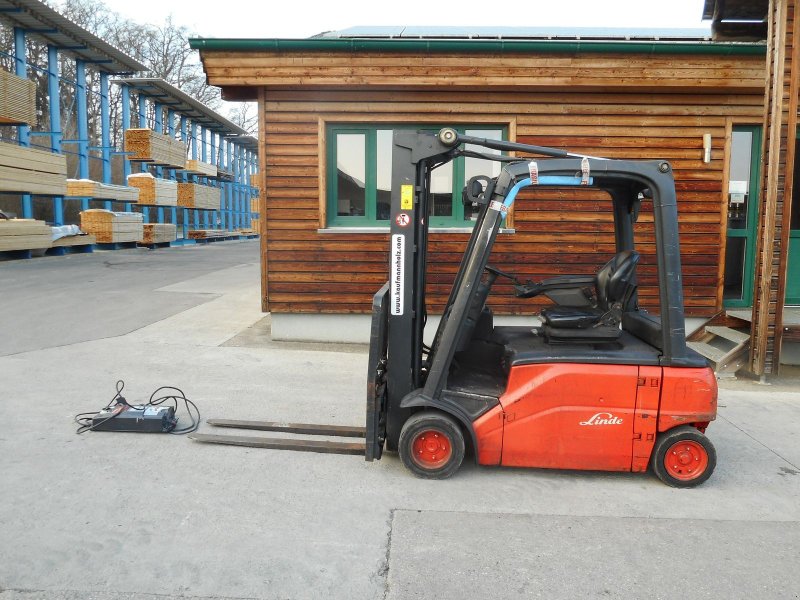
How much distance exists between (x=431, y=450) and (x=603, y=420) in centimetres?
120

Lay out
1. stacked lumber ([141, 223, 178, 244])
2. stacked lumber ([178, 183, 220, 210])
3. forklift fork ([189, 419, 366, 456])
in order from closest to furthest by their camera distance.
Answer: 1. forklift fork ([189, 419, 366, 456])
2. stacked lumber ([141, 223, 178, 244])
3. stacked lumber ([178, 183, 220, 210])

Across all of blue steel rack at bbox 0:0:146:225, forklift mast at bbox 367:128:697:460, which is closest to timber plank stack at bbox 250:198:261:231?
blue steel rack at bbox 0:0:146:225

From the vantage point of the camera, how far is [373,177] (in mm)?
9438

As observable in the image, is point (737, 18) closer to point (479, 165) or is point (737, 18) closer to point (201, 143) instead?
point (479, 165)

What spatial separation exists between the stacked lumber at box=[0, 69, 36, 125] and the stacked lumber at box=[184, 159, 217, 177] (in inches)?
574

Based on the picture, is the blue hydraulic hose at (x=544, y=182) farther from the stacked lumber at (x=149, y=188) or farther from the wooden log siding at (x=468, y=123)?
the stacked lumber at (x=149, y=188)

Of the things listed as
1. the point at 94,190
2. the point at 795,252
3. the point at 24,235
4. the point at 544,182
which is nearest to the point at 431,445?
the point at 544,182

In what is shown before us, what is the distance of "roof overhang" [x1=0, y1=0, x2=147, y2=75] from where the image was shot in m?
20.1

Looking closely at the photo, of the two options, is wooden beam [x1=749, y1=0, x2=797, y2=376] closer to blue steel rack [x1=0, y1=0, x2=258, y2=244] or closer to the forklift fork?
the forklift fork

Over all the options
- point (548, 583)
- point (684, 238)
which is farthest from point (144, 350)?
point (684, 238)

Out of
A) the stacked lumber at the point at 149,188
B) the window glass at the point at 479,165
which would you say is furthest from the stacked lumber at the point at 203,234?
the window glass at the point at 479,165

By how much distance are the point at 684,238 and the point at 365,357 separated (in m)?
4.78

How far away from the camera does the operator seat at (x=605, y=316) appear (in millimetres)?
4504

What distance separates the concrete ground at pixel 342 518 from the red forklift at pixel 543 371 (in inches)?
10.8
